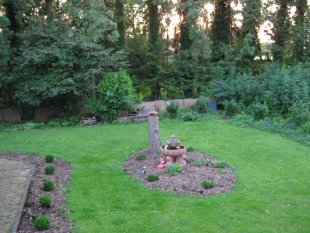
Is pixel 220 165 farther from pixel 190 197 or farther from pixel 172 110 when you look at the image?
pixel 172 110

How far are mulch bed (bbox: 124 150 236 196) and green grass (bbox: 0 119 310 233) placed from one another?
25 cm

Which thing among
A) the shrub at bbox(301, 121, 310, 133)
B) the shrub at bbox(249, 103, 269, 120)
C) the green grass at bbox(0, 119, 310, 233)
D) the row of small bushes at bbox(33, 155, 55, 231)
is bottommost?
the green grass at bbox(0, 119, 310, 233)

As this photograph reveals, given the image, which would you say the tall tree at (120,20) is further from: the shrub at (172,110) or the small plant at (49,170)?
the small plant at (49,170)

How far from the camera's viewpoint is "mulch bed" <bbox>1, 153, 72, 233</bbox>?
21.4ft

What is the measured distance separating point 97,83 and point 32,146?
24.8 feet

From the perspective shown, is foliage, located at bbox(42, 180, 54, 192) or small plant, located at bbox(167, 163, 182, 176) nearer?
foliage, located at bbox(42, 180, 54, 192)

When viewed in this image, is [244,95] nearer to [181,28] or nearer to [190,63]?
[190,63]

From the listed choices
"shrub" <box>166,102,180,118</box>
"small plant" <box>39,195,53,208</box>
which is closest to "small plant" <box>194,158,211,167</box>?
"small plant" <box>39,195,53,208</box>

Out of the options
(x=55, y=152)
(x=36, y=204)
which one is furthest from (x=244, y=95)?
(x=36, y=204)

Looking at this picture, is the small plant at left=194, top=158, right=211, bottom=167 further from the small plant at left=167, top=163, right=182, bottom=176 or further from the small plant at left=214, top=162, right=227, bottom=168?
the small plant at left=167, top=163, right=182, bottom=176

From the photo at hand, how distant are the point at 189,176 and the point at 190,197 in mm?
1101

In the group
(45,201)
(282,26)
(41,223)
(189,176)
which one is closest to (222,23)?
(282,26)

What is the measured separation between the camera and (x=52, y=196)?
8.02m

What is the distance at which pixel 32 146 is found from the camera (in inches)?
517
